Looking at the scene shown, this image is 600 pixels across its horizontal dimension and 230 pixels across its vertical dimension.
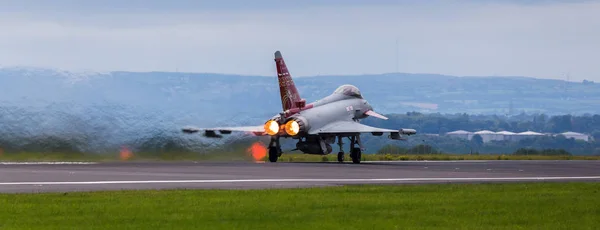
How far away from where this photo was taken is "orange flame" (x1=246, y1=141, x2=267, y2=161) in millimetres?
57438

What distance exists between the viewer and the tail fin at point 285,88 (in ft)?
199

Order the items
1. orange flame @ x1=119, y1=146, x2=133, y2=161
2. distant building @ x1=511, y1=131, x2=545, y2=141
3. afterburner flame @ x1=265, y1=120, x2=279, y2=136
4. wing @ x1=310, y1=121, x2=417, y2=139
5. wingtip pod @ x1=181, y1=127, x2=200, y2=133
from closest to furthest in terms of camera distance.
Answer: orange flame @ x1=119, y1=146, x2=133, y2=161 → wingtip pod @ x1=181, y1=127, x2=200, y2=133 → afterburner flame @ x1=265, y1=120, x2=279, y2=136 → wing @ x1=310, y1=121, x2=417, y2=139 → distant building @ x1=511, y1=131, x2=545, y2=141

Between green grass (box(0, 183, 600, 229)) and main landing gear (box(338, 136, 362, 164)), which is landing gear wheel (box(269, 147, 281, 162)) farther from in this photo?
green grass (box(0, 183, 600, 229))

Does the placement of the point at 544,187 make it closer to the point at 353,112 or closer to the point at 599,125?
the point at 353,112

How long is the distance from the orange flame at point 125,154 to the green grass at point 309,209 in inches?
822

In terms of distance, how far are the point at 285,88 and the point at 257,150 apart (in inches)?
163

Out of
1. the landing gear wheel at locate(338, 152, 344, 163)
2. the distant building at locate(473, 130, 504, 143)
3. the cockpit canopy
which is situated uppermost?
the cockpit canopy

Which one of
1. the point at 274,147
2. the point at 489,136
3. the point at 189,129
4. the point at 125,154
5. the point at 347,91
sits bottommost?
the point at 489,136

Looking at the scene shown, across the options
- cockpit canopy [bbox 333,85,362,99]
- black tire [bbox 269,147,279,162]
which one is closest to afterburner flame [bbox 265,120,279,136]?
black tire [bbox 269,147,279,162]

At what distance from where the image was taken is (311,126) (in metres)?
59.9

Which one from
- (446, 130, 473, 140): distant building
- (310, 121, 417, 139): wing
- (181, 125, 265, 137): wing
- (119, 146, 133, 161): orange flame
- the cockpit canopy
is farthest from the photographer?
(446, 130, 473, 140): distant building

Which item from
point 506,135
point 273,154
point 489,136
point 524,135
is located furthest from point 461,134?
point 273,154

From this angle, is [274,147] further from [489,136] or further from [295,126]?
[489,136]

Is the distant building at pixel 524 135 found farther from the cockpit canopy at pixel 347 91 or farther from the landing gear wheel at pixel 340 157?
the landing gear wheel at pixel 340 157
